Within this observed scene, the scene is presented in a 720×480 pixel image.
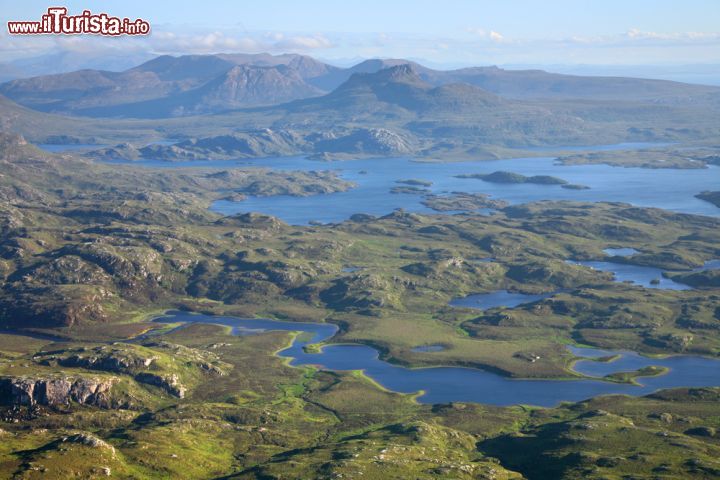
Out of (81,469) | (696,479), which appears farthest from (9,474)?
(696,479)

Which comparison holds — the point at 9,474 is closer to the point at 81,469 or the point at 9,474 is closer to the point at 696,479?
the point at 81,469
